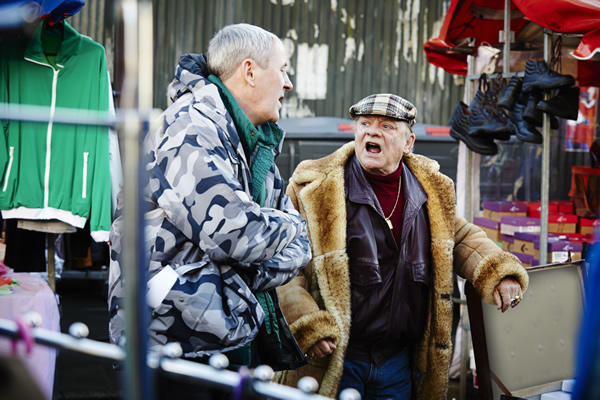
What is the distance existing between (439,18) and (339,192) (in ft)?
24.4

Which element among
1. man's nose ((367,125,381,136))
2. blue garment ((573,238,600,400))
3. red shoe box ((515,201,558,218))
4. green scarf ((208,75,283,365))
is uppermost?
man's nose ((367,125,381,136))

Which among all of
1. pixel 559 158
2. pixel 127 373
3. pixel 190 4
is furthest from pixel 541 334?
pixel 190 4

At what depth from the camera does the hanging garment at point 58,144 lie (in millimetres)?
3129

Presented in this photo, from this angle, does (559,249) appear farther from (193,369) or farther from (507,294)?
(193,369)

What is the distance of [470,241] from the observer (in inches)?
115

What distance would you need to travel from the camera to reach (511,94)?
13.7 ft

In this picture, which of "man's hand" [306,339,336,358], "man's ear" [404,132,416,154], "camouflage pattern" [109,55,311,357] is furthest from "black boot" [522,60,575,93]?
"camouflage pattern" [109,55,311,357]

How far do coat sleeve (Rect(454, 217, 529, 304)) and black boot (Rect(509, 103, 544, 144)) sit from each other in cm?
147

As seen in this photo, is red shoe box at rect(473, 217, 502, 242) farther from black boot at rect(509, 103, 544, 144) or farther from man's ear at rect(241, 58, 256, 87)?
man's ear at rect(241, 58, 256, 87)

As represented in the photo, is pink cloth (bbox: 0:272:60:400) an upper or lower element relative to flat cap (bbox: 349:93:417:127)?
lower

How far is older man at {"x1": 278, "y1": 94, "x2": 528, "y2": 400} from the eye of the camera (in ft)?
8.75

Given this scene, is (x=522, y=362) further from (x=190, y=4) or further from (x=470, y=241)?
(x=190, y=4)

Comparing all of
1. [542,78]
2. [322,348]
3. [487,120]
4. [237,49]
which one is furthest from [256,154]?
[487,120]

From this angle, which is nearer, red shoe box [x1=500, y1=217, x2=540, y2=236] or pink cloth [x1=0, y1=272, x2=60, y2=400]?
pink cloth [x1=0, y1=272, x2=60, y2=400]
